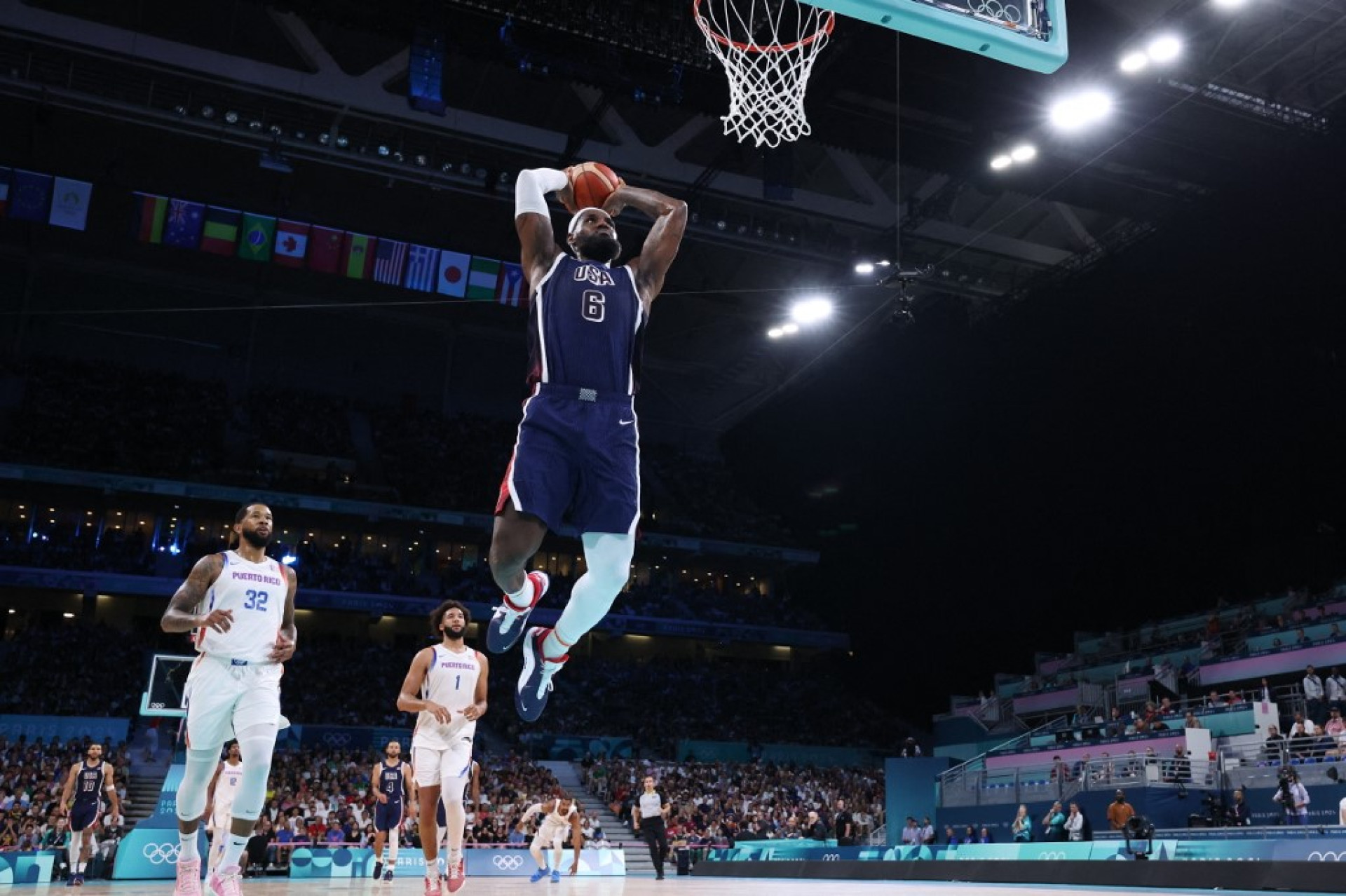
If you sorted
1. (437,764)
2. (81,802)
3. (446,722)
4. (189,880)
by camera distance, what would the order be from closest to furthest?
(189,880) → (446,722) → (437,764) → (81,802)

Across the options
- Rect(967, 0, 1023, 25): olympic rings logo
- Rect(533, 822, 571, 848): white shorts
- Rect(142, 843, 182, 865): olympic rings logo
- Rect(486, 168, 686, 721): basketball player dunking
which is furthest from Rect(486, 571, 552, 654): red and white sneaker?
Rect(142, 843, 182, 865): olympic rings logo

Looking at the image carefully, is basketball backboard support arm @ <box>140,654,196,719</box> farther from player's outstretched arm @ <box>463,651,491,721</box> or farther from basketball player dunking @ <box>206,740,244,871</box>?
player's outstretched arm @ <box>463,651,491,721</box>

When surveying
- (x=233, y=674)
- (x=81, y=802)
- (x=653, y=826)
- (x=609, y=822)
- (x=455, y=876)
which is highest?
(x=233, y=674)

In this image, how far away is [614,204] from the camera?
5617 mm

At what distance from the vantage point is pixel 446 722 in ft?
27.1

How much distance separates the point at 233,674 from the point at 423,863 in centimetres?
1613

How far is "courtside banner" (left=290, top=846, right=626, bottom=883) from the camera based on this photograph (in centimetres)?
1900

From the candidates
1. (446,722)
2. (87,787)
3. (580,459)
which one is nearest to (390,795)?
(87,787)

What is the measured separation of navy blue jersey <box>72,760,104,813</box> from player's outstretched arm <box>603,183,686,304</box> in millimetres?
12821

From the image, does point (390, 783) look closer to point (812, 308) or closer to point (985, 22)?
point (985, 22)

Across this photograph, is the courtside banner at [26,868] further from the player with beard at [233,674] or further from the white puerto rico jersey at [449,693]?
the player with beard at [233,674]

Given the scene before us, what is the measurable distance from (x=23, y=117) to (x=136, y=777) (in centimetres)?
1713

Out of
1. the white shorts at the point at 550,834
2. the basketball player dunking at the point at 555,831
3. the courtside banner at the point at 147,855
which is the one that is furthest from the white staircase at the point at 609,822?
the courtside banner at the point at 147,855

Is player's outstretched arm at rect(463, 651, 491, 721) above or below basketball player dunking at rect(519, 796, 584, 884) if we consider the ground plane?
above
